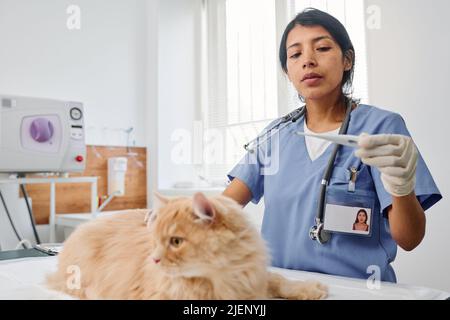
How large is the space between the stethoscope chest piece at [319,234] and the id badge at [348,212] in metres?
0.01

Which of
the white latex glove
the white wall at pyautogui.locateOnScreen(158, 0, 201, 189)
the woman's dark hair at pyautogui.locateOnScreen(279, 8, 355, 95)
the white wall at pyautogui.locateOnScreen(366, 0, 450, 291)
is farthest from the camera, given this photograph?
the white wall at pyautogui.locateOnScreen(158, 0, 201, 189)

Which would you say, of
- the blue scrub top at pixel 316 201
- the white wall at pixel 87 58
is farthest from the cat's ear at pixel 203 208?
the white wall at pixel 87 58

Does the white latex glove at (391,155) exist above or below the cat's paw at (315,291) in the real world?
above

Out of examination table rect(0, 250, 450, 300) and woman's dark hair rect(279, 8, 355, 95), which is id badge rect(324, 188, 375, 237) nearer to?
examination table rect(0, 250, 450, 300)

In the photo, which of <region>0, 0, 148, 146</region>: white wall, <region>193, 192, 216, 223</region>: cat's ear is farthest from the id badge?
<region>0, 0, 148, 146</region>: white wall

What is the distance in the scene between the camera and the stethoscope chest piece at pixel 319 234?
0.81 m

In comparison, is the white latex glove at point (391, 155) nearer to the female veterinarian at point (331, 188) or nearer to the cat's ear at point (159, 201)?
the female veterinarian at point (331, 188)

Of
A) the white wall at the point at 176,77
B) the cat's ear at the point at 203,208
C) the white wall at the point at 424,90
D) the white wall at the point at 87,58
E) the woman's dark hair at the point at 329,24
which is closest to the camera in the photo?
the cat's ear at the point at 203,208

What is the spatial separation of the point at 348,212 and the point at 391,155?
0.24 m

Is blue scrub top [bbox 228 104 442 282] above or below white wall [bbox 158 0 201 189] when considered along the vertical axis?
below

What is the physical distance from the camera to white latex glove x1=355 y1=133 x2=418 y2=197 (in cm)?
58

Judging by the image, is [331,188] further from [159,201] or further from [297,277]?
[159,201]

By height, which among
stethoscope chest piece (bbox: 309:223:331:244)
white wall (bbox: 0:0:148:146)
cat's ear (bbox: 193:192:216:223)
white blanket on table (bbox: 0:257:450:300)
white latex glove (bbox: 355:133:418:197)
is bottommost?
white blanket on table (bbox: 0:257:450:300)
